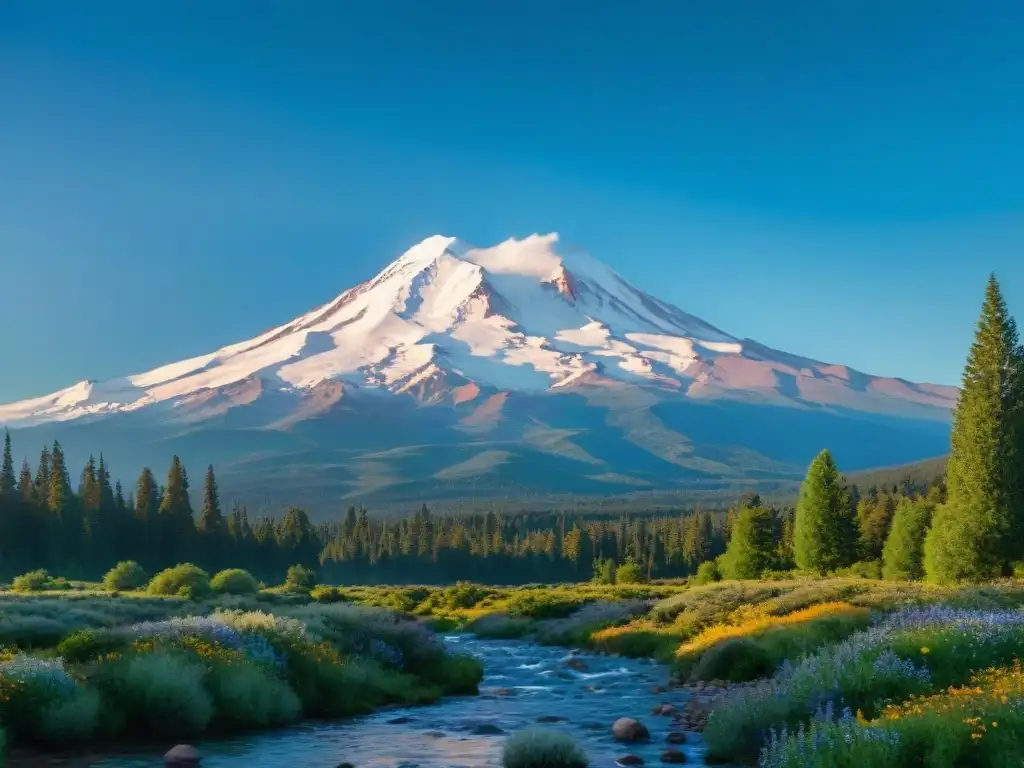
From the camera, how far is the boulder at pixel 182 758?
19.0 m

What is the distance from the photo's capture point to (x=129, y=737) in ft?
70.8

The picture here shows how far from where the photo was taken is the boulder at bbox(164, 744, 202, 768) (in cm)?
1898

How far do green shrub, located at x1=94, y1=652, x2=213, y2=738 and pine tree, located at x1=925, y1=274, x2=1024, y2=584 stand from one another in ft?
146

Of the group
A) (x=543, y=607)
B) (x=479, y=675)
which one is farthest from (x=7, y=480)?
(x=479, y=675)

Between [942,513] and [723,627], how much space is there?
22.5 meters

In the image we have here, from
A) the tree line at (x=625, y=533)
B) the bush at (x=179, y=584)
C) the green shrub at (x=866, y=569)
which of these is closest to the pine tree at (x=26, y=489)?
the tree line at (x=625, y=533)

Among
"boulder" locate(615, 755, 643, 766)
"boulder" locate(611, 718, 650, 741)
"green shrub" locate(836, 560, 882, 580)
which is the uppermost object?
"boulder" locate(615, 755, 643, 766)

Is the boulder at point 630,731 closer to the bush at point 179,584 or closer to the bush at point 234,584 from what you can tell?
the bush at point 179,584

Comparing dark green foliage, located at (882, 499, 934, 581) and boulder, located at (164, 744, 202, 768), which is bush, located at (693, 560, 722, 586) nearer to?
dark green foliage, located at (882, 499, 934, 581)

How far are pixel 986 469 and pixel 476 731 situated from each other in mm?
40322

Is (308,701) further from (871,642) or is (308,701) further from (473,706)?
(871,642)

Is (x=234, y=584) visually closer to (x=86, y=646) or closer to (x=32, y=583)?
(x=32, y=583)

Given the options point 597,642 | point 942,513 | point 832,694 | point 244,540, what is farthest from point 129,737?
point 244,540

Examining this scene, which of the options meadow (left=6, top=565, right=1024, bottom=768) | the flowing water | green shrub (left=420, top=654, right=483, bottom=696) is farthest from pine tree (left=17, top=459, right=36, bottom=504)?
green shrub (left=420, top=654, right=483, bottom=696)
